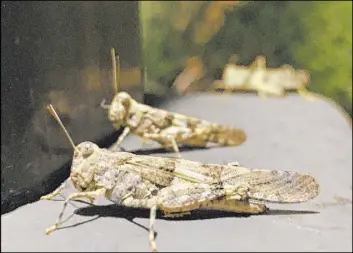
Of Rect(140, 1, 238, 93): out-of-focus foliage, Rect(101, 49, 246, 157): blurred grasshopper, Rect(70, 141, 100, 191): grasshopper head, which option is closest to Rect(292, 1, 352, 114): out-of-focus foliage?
Rect(140, 1, 238, 93): out-of-focus foliage

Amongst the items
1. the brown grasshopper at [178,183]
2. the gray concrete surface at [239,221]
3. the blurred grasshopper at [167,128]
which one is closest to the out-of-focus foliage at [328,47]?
the gray concrete surface at [239,221]

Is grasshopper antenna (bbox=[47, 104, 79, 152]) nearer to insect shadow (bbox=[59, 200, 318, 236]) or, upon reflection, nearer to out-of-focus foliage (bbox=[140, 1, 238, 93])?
insect shadow (bbox=[59, 200, 318, 236])

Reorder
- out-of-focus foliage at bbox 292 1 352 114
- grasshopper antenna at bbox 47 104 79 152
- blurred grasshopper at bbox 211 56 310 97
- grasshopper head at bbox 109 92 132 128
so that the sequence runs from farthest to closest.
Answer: out-of-focus foliage at bbox 292 1 352 114
blurred grasshopper at bbox 211 56 310 97
grasshopper head at bbox 109 92 132 128
grasshopper antenna at bbox 47 104 79 152

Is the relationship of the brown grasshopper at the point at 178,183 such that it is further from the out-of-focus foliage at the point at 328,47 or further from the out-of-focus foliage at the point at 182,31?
the out-of-focus foliage at the point at 328,47

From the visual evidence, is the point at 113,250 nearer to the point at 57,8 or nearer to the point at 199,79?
the point at 57,8

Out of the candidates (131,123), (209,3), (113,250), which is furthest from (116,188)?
(209,3)

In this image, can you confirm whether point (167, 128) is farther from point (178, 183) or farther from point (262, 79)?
point (262, 79)

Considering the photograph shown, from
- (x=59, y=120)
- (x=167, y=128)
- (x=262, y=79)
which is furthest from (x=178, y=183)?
(x=262, y=79)
